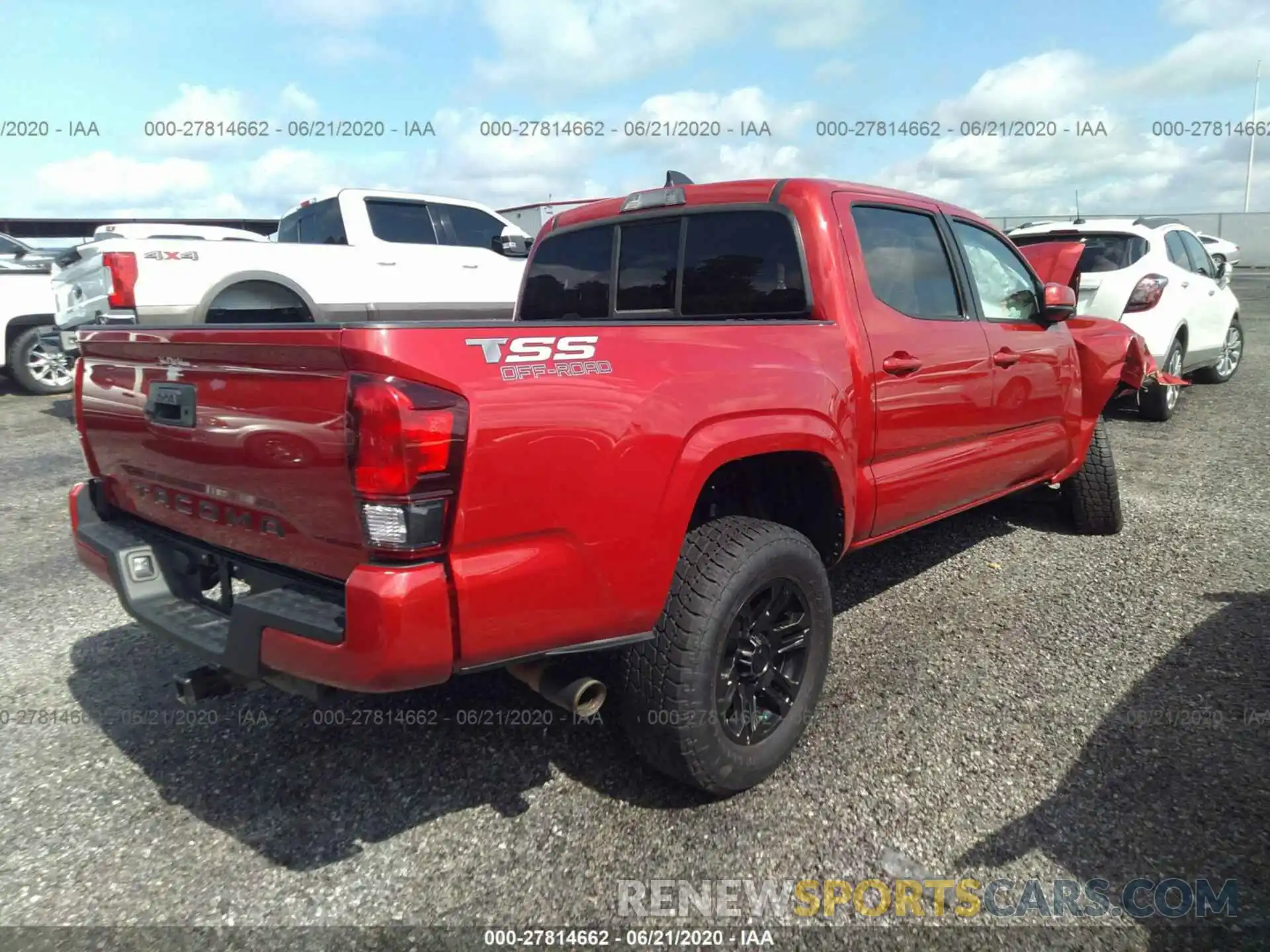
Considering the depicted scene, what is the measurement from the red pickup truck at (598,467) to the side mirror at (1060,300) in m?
0.56

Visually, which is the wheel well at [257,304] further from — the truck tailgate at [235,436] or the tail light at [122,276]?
the truck tailgate at [235,436]

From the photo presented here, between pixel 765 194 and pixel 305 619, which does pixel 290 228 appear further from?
pixel 305 619

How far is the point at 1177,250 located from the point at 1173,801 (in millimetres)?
7420

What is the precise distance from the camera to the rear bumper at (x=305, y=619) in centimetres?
189

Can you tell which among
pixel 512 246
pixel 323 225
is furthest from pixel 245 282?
pixel 512 246

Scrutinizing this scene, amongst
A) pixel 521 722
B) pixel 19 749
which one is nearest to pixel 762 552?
pixel 521 722

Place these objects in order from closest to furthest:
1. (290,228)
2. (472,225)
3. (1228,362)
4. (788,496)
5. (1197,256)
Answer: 1. (788,496)
2. (1197,256)
3. (290,228)
4. (472,225)
5. (1228,362)

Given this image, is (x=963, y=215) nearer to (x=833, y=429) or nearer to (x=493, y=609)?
(x=833, y=429)

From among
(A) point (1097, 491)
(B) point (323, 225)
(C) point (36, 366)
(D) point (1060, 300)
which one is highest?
(B) point (323, 225)

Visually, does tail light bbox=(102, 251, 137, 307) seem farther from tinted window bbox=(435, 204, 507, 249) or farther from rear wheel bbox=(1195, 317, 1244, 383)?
rear wheel bbox=(1195, 317, 1244, 383)

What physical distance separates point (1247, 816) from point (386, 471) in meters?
2.59

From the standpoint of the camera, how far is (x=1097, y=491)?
483 centimetres

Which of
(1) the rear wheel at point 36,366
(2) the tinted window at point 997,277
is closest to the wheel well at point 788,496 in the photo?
(2) the tinted window at point 997,277

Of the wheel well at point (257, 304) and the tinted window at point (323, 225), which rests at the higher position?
the tinted window at point (323, 225)
